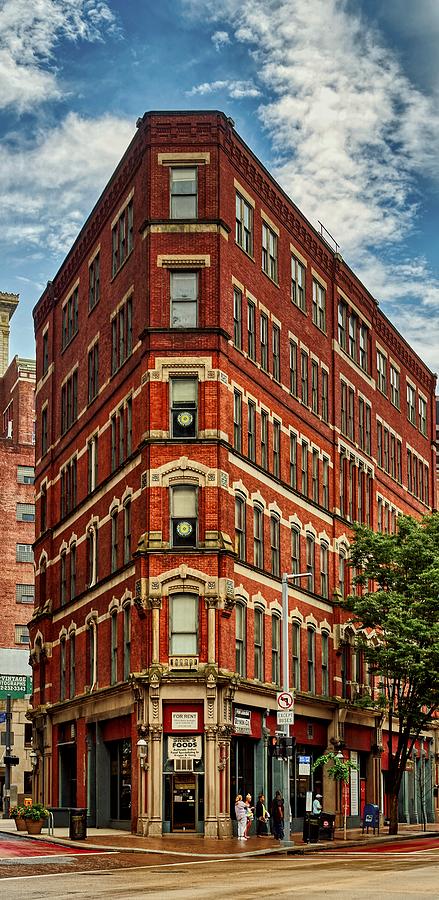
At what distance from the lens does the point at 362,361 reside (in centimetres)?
7194

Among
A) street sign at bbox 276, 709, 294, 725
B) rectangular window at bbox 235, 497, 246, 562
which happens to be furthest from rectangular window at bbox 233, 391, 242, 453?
street sign at bbox 276, 709, 294, 725

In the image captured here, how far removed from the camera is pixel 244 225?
5506 cm

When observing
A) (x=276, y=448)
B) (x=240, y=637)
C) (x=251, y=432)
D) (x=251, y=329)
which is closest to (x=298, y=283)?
(x=251, y=329)

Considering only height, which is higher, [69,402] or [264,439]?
[69,402]

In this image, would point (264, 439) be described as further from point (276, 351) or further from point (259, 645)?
point (259, 645)

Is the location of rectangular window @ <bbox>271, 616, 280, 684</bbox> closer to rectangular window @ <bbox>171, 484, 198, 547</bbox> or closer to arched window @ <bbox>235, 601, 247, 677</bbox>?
arched window @ <bbox>235, 601, 247, 677</bbox>

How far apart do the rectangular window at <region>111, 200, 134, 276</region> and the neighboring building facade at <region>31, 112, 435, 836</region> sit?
168mm

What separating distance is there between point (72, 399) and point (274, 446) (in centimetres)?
1376

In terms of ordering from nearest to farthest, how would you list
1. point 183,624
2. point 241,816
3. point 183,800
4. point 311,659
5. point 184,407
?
1. point 241,816
2. point 183,800
3. point 183,624
4. point 184,407
5. point 311,659

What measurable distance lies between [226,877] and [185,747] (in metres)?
17.1

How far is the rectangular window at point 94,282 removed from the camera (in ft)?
204

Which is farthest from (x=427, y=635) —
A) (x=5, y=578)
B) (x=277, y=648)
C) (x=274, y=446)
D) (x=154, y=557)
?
(x=5, y=578)

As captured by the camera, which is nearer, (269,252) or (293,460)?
(269,252)

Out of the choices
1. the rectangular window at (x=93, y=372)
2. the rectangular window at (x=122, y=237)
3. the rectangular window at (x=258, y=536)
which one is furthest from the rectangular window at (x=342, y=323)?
the rectangular window at (x=258, y=536)
